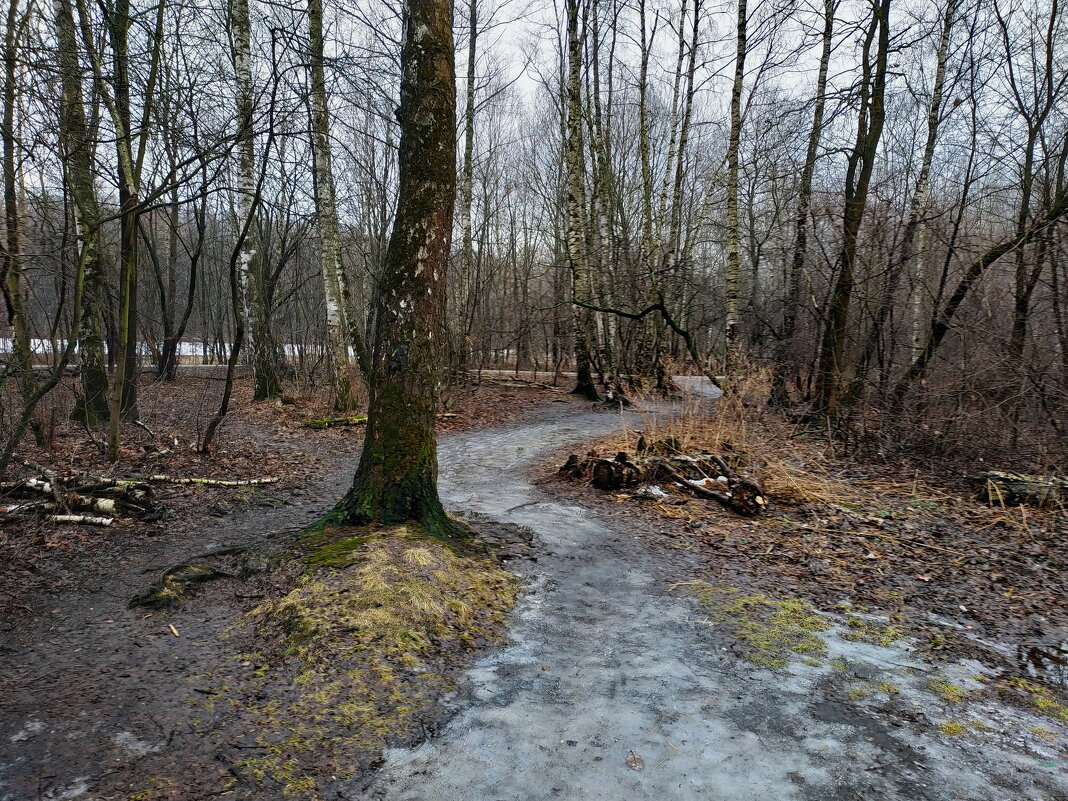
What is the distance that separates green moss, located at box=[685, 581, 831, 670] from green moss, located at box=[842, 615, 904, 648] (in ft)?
0.50

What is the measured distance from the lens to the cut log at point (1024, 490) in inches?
261

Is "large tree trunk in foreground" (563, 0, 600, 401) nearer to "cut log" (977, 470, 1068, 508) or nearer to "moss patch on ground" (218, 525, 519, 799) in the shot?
"cut log" (977, 470, 1068, 508)

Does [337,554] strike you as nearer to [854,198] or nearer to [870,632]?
[870,632]

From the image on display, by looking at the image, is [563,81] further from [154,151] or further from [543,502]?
[543,502]

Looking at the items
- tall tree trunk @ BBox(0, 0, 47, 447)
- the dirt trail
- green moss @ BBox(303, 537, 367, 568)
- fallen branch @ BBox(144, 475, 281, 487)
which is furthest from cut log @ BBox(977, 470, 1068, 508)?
tall tree trunk @ BBox(0, 0, 47, 447)

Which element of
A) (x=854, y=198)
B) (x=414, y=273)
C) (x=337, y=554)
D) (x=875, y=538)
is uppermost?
(x=854, y=198)

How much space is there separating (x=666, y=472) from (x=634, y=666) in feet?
13.7

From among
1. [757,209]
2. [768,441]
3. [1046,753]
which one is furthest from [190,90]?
[757,209]

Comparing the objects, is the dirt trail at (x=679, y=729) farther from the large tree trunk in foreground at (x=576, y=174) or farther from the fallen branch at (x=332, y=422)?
the large tree trunk in foreground at (x=576, y=174)

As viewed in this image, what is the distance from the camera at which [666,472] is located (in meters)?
7.61

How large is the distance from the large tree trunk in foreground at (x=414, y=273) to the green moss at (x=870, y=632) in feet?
10.0

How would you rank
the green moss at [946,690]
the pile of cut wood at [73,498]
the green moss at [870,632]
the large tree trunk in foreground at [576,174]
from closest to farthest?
the green moss at [946,690] < the green moss at [870,632] < the pile of cut wood at [73,498] < the large tree trunk in foreground at [576,174]

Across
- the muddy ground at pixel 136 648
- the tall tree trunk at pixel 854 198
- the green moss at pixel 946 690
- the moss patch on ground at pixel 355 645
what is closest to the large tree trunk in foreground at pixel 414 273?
the moss patch on ground at pixel 355 645

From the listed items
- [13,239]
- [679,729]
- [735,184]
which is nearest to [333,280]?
[13,239]
